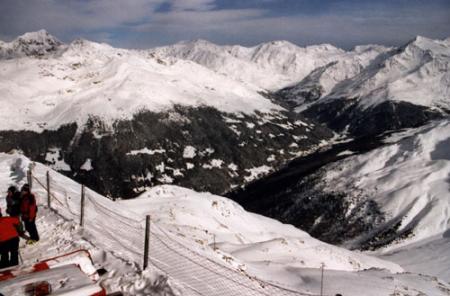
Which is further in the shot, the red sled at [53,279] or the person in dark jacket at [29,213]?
the person in dark jacket at [29,213]

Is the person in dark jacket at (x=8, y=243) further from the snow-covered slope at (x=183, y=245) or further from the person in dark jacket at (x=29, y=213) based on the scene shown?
the person in dark jacket at (x=29, y=213)

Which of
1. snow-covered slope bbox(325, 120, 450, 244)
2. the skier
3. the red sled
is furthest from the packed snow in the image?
the skier

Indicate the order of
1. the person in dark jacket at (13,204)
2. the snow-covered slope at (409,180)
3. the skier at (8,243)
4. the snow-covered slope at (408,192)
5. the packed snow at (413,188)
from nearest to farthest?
the skier at (8,243) → the person in dark jacket at (13,204) → the packed snow at (413,188) → the snow-covered slope at (408,192) → the snow-covered slope at (409,180)

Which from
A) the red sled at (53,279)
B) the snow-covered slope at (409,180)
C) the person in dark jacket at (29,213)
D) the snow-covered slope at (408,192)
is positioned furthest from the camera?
the snow-covered slope at (409,180)

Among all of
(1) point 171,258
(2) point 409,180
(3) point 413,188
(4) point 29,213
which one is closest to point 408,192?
(3) point 413,188

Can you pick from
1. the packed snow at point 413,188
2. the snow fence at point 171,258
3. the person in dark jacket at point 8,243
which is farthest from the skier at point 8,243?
the packed snow at point 413,188

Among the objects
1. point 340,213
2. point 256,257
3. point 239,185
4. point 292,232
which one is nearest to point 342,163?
point 340,213

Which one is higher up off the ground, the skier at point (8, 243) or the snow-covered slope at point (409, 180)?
the skier at point (8, 243)

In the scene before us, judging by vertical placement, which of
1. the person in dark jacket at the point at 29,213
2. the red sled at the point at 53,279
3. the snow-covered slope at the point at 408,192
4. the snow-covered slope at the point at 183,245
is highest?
the red sled at the point at 53,279

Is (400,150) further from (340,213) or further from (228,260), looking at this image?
(228,260)
